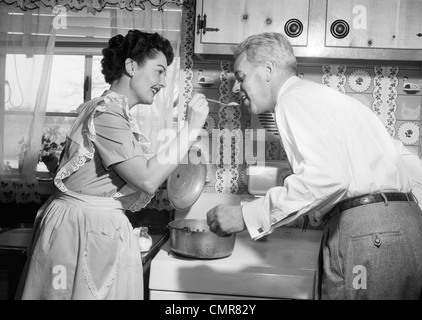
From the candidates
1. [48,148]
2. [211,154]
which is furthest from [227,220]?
[48,148]

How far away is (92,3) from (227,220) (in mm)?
1674

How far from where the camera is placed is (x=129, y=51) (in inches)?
63.6

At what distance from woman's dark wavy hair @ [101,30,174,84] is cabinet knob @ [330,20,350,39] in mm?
878

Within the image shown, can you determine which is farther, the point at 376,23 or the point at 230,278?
the point at 376,23

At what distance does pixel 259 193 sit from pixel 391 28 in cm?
98

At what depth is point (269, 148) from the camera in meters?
2.43

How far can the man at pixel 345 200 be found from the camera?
1216 mm

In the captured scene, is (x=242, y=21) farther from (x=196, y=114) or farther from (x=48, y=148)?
(x=48, y=148)

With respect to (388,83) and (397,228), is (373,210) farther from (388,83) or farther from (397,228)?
(388,83)

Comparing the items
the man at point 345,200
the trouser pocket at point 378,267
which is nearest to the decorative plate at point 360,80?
the man at point 345,200

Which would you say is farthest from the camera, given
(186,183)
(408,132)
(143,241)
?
(408,132)
